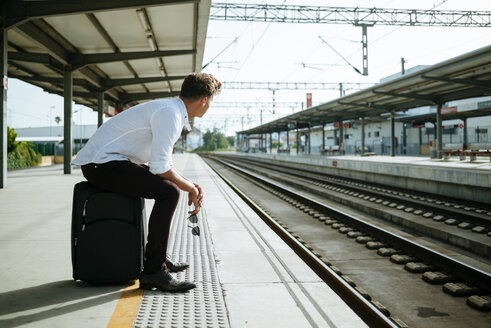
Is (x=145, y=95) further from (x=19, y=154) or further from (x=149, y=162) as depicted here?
(x=149, y=162)

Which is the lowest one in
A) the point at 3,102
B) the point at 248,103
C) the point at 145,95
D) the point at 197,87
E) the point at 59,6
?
the point at 197,87

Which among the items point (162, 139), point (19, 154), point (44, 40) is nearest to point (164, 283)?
point (162, 139)

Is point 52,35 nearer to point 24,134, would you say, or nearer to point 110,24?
point 110,24

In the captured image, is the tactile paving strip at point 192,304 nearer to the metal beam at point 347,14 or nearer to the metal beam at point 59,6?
the metal beam at point 59,6

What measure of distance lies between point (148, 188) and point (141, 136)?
0.38m

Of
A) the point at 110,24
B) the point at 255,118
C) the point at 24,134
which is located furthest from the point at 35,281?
the point at 24,134

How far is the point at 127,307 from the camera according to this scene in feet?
8.69

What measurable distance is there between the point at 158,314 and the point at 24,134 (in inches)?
3877

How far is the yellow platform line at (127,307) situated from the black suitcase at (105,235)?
0.36 ft

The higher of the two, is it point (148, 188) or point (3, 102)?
point (3, 102)

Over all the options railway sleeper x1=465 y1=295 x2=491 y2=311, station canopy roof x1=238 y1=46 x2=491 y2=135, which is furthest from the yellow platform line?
station canopy roof x1=238 y1=46 x2=491 y2=135

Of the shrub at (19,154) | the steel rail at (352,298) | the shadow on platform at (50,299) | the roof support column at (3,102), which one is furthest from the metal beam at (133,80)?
the shadow on platform at (50,299)

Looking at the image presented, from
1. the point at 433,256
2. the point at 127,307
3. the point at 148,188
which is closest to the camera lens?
the point at 127,307

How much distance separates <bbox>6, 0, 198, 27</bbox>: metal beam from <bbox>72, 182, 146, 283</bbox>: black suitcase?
8509 millimetres
